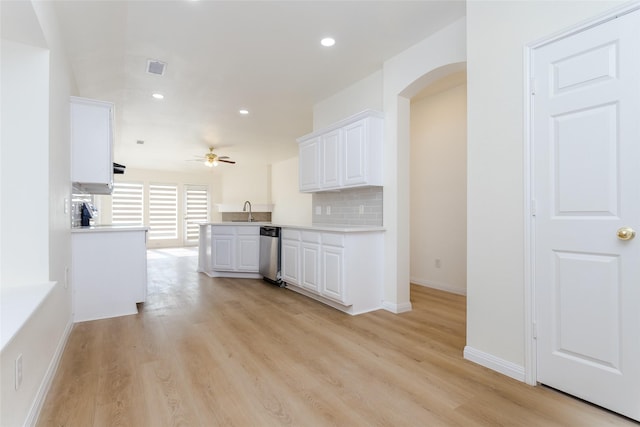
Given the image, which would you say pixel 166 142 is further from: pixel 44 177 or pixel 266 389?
pixel 266 389

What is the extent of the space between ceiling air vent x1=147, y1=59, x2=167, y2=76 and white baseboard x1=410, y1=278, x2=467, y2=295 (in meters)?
4.41

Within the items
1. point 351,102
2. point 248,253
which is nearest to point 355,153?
point 351,102

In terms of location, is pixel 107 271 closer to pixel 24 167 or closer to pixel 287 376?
pixel 24 167

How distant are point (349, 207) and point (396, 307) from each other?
143 cm

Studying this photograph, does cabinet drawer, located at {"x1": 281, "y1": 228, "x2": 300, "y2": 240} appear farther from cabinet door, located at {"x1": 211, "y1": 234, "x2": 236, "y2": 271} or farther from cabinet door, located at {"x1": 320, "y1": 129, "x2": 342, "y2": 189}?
cabinet door, located at {"x1": 211, "y1": 234, "x2": 236, "y2": 271}

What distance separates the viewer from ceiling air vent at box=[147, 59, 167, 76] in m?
3.63

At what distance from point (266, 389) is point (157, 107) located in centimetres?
464

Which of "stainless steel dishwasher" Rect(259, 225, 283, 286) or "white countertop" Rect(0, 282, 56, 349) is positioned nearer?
"white countertop" Rect(0, 282, 56, 349)

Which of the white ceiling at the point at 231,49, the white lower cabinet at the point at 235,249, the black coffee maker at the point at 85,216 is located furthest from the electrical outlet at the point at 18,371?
the white lower cabinet at the point at 235,249

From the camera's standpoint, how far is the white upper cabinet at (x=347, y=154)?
3.68 meters

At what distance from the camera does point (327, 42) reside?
10.7 feet

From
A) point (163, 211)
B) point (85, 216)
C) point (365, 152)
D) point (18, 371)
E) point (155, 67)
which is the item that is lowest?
point (18, 371)

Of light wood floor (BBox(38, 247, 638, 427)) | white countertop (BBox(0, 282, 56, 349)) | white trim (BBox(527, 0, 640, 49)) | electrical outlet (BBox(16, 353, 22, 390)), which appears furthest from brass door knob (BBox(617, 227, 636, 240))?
electrical outlet (BBox(16, 353, 22, 390))

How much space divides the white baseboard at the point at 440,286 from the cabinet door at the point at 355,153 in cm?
205
